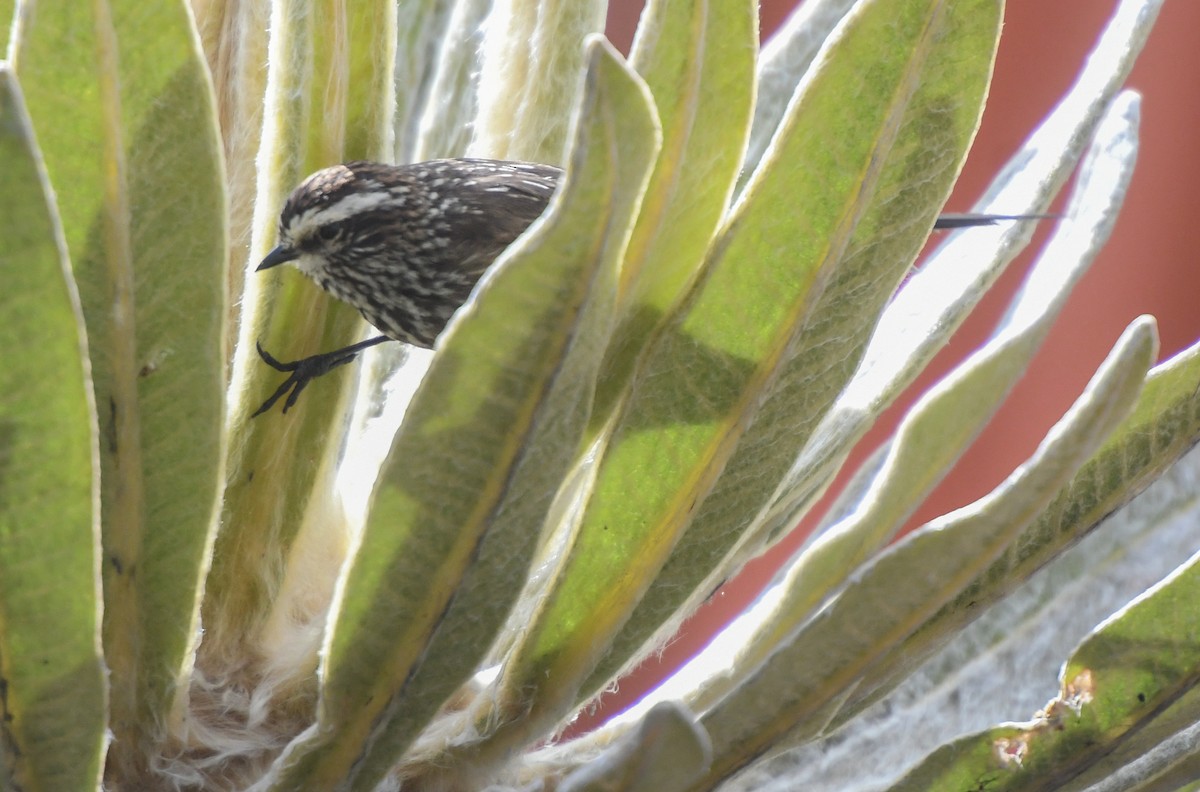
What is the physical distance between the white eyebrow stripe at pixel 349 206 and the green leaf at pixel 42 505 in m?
0.56

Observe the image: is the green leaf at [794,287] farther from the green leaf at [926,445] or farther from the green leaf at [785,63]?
the green leaf at [785,63]

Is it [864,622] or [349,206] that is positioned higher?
[349,206]

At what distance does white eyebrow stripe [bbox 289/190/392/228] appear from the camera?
97cm

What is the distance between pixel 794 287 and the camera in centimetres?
48

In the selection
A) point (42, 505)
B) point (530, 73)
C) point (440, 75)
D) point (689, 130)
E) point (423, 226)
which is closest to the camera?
point (42, 505)

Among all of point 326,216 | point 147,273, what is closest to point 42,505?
point 147,273

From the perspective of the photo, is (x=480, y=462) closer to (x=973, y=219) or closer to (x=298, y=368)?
(x=298, y=368)

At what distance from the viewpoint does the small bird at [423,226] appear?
953mm

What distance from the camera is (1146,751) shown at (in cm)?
51

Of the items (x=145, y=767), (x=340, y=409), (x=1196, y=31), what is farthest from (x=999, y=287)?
(x=145, y=767)

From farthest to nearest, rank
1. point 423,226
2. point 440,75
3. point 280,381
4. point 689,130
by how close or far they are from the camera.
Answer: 1. point 423,226
2. point 440,75
3. point 280,381
4. point 689,130

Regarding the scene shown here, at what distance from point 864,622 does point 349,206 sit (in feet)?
2.31

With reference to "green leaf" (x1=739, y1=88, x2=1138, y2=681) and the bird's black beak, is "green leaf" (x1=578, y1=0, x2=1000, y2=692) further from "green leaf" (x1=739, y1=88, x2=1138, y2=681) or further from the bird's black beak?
the bird's black beak

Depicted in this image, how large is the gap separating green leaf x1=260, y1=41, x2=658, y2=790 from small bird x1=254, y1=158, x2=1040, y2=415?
465 mm
